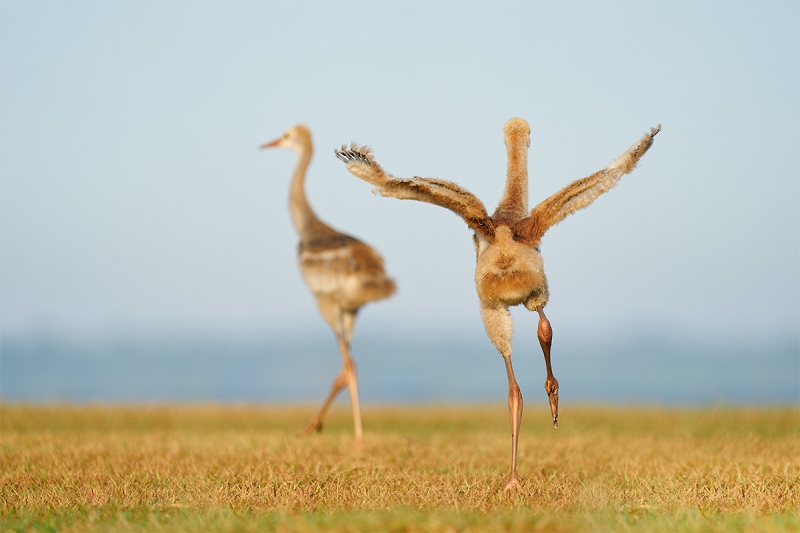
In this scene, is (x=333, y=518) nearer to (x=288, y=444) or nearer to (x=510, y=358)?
(x=510, y=358)

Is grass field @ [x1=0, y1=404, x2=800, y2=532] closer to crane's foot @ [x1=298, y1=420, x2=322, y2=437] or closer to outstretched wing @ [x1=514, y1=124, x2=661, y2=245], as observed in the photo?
crane's foot @ [x1=298, y1=420, x2=322, y2=437]

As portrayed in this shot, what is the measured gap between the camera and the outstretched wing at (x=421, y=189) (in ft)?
20.6

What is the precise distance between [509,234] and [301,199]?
20.5 feet

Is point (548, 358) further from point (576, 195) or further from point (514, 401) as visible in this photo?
point (576, 195)

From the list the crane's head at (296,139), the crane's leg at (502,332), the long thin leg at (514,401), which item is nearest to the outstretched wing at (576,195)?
the crane's leg at (502,332)

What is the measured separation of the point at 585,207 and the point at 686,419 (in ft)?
24.1

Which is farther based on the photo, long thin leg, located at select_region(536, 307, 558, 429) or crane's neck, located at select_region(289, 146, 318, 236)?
crane's neck, located at select_region(289, 146, 318, 236)

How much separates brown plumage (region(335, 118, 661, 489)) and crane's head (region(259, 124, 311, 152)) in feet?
22.2

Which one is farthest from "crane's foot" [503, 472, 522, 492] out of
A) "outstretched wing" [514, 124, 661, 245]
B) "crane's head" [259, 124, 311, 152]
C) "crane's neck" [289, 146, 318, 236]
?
"crane's head" [259, 124, 311, 152]

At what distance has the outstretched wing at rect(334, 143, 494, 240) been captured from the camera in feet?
20.6

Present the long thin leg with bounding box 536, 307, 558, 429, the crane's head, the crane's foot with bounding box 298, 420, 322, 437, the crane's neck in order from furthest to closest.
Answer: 1. the crane's head
2. the crane's neck
3. the crane's foot with bounding box 298, 420, 322, 437
4. the long thin leg with bounding box 536, 307, 558, 429

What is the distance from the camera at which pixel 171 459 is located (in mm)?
7898

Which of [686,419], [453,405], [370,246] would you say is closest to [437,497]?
[370,246]

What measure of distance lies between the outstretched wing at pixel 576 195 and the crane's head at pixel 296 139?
698 centimetres
